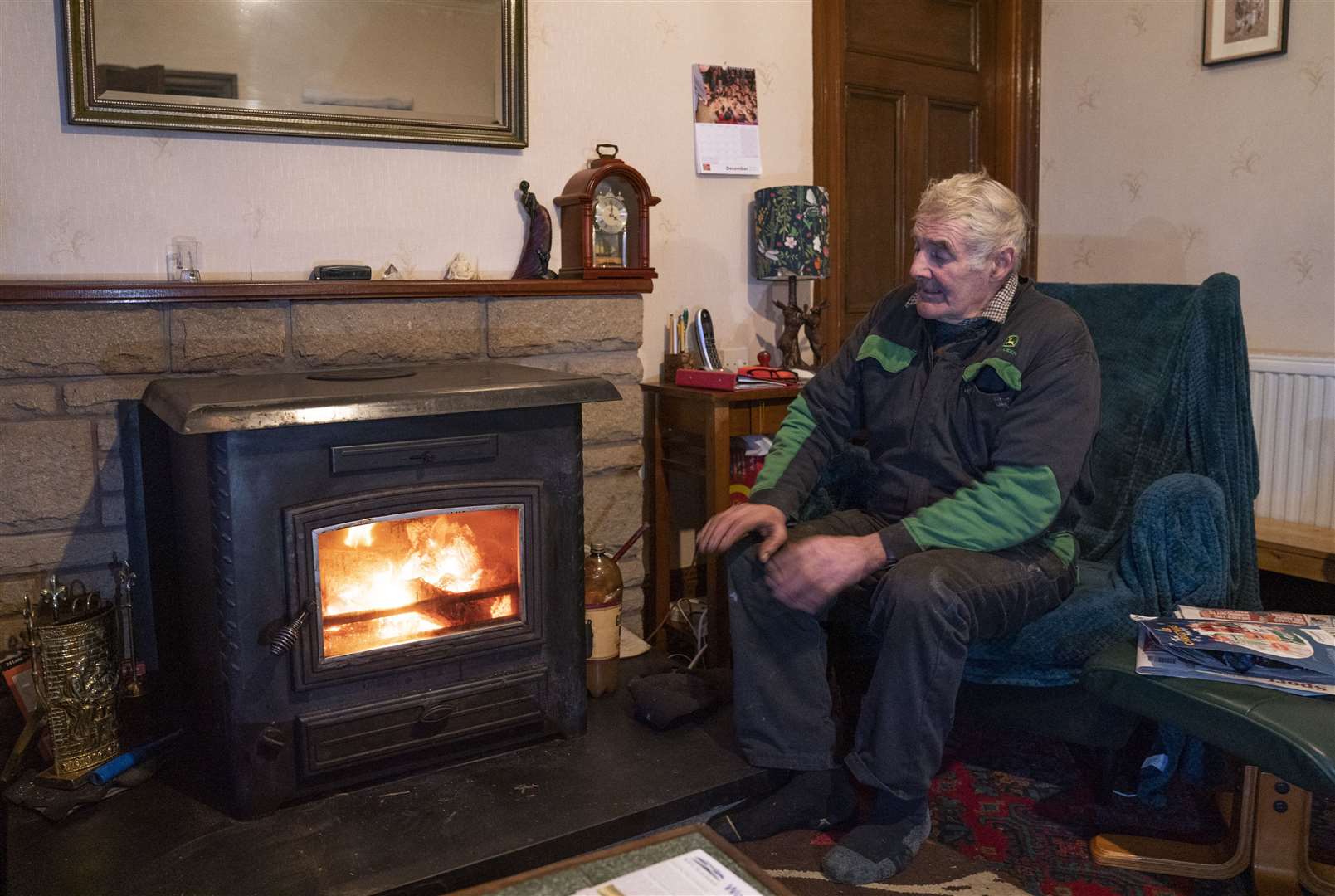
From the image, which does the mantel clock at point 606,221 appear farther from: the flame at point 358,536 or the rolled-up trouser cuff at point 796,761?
the rolled-up trouser cuff at point 796,761

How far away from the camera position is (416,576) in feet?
6.26

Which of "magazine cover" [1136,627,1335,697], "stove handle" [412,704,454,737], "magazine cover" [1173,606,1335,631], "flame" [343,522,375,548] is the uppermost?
"flame" [343,522,375,548]

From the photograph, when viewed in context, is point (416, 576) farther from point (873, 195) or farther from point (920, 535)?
point (873, 195)

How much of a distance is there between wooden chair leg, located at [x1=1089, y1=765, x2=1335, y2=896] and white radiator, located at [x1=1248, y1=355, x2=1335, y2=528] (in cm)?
139

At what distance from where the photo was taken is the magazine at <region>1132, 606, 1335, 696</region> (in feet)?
5.48

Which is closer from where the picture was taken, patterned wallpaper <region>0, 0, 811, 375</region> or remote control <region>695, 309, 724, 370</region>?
patterned wallpaper <region>0, 0, 811, 375</region>

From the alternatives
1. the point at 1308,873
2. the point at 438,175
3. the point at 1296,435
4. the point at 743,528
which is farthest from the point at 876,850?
the point at 1296,435

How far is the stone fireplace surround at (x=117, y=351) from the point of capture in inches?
80.0

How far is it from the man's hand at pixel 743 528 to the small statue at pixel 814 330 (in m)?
1.03

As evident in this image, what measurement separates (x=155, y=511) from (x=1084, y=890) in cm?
186

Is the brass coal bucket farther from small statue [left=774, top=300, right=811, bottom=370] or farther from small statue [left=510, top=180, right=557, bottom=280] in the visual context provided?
small statue [left=774, top=300, right=811, bottom=370]

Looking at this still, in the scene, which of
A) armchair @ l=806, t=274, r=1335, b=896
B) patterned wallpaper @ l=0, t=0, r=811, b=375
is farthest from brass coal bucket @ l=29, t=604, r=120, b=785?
armchair @ l=806, t=274, r=1335, b=896

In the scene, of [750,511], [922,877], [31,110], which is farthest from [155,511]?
[922,877]

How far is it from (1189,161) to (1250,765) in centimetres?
215
